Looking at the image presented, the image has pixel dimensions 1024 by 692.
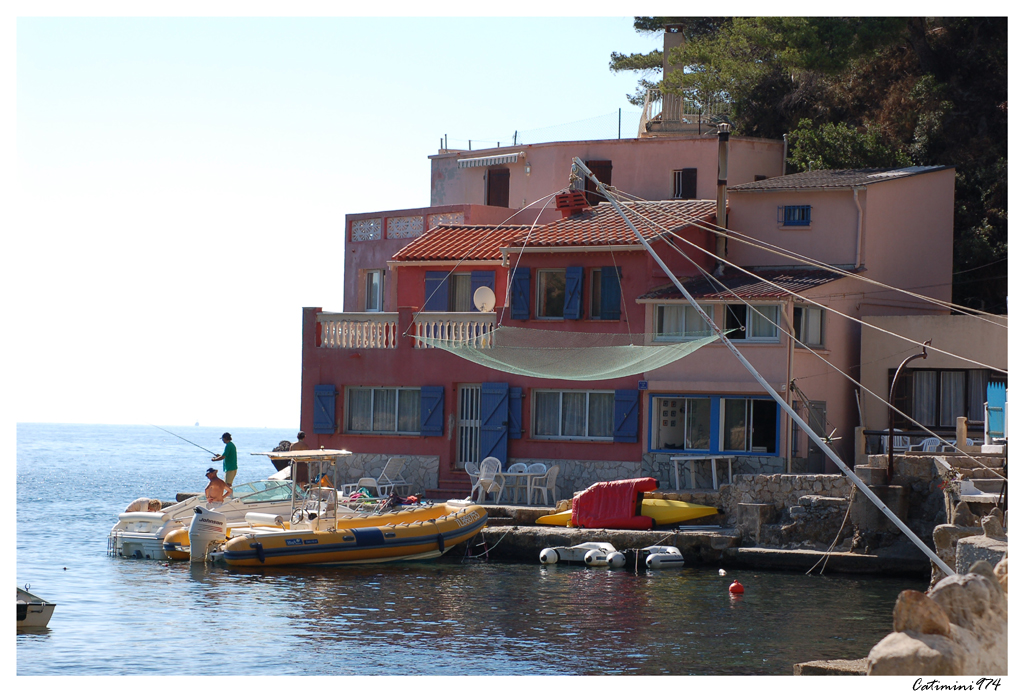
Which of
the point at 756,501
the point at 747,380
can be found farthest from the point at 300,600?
the point at 747,380

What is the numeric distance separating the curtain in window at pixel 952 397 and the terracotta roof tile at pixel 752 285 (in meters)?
2.95

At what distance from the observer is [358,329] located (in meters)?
26.0

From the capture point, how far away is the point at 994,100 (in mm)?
28547

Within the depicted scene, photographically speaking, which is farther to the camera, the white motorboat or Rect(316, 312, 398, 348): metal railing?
Rect(316, 312, 398, 348): metal railing

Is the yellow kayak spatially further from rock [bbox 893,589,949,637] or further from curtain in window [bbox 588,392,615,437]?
rock [bbox 893,589,949,637]

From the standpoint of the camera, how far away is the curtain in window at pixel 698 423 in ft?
75.7

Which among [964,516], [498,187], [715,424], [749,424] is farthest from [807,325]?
[498,187]

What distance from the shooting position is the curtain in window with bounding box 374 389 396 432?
25656 mm

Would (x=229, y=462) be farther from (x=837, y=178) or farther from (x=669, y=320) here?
(x=837, y=178)

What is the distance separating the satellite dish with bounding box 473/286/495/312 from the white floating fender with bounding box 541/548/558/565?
20.2 ft

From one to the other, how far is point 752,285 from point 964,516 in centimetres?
933

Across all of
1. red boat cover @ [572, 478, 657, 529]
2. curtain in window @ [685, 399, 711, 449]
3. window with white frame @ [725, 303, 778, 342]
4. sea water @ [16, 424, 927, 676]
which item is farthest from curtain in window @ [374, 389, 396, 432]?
window with white frame @ [725, 303, 778, 342]

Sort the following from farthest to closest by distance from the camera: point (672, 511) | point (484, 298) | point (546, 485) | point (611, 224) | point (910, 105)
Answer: point (910, 105)
point (611, 224)
point (484, 298)
point (546, 485)
point (672, 511)
